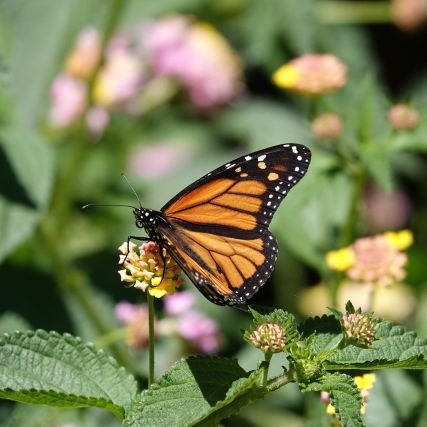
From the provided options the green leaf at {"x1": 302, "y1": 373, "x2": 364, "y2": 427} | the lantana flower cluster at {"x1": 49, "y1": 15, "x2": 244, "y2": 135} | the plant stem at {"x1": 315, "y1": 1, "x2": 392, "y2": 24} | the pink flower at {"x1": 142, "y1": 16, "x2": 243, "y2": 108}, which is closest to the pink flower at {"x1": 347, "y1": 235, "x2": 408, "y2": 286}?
the green leaf at {"x1": 302, "y1": 373, "x2": 364, "y2": 427}

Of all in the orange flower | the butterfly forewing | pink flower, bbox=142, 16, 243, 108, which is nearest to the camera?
the butterfly forewing

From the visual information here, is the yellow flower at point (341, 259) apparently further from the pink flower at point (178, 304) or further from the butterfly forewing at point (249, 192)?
the pink flower at point (178, 304)

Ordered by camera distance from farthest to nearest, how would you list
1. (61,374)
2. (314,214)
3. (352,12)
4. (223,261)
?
(352,12) → (314,214) → (223,261) → (61,374)

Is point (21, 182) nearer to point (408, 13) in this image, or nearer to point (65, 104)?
point (65, 104)

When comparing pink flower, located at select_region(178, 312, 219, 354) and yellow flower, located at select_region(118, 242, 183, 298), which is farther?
pink flower, located at select_region(178, 312, 219, 354)

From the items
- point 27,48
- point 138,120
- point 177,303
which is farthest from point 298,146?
point 138,120

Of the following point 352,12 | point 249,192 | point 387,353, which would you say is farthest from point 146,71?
point 387,353

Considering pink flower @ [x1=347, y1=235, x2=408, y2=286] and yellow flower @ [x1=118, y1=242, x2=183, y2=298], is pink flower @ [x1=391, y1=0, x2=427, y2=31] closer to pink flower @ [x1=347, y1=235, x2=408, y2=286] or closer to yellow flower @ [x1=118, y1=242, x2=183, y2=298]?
pink flower @ [x1=347, y1=235, x2=408, y2=286]
